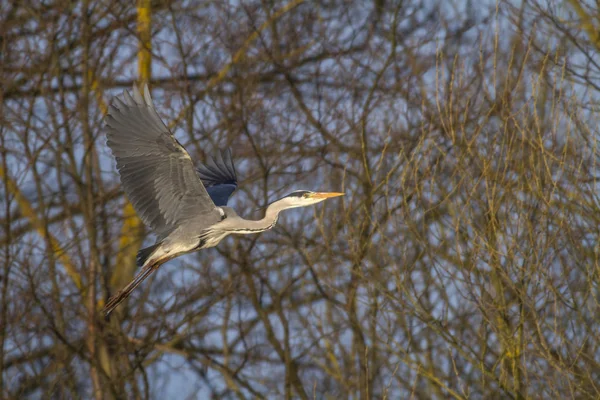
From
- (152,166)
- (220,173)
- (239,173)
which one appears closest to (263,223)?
(152,166)

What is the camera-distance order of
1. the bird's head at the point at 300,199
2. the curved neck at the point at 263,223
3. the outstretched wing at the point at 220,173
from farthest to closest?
the outstretched wing at the point at 220,173 → the bird's head at the point at 300,199 → the curved neck at the point at 263,223

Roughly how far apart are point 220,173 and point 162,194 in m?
0.99

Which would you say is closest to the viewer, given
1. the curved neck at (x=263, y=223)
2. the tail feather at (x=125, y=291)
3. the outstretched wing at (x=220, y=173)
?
the tail feather at (x=125, y=291)

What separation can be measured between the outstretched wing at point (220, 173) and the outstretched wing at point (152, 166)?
2.29 feet

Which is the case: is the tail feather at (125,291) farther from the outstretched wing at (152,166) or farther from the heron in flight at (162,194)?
the outstretched wing at (152,166)

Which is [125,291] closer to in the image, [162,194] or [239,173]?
[162,194]

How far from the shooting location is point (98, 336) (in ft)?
28.0

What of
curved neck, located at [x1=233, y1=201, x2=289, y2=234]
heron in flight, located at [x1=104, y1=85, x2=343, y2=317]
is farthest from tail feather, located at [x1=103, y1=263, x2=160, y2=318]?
curved neck, located at [x1=233, y1=201, x2=289, y2=234]

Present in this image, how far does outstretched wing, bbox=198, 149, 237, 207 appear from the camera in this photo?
605 cm

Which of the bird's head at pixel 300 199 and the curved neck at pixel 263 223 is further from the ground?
the bird's head at pixel 300 199

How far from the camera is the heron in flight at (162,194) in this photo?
504 centimetres

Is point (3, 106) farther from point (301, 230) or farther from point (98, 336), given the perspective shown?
point (301, 230)

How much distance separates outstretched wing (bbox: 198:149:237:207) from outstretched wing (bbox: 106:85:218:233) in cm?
70

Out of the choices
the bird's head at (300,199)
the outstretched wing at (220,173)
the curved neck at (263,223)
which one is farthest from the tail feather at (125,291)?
the outstretched wing at (220,173)
